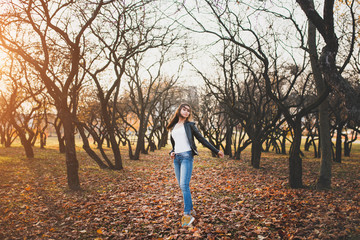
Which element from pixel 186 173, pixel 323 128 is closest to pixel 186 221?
pixel 186 173

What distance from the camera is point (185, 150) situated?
482 centimetres

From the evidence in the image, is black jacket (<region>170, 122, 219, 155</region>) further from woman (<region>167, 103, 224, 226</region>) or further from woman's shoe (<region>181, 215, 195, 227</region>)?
woman's shoe (<region>181, 215, 195, 227</region>)

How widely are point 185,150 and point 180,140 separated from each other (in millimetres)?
227

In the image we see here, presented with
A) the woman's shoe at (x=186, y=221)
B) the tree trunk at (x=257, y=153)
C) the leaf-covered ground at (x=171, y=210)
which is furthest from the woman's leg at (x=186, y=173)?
the tree trunk at (x=257, y=153)

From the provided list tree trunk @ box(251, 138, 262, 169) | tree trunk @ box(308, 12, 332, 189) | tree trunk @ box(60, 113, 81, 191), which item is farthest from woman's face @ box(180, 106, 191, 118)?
tree trunk @ box(251, 138, 262, 169)

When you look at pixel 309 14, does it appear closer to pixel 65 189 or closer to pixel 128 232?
pixel 128 232

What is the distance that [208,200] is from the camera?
22.6 ft

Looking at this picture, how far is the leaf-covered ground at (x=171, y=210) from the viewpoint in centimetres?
471

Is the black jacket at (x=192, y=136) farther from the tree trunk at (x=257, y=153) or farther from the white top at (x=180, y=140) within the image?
the tree trunk at (x=257, y=153)

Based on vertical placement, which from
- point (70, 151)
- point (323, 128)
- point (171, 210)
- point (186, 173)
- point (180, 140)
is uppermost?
point (323, 128)

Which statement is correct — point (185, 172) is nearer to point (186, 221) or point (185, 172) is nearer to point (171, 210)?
point (186, 221)

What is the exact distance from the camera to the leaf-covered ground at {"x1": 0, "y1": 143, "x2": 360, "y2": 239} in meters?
4.71

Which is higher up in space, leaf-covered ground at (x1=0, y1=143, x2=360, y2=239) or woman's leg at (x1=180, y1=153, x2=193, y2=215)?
woman's leg at (x1=180, y1=153, x2=193, y2=215)

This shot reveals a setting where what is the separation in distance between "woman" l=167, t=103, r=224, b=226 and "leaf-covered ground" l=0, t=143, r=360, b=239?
490 millimetres
